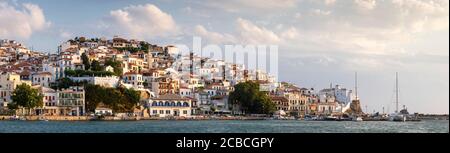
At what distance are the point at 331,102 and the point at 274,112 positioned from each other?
4.53 m

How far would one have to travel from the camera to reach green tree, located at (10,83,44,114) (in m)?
18.1

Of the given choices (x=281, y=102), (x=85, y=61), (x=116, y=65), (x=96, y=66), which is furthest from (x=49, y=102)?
(x=281, y=102)

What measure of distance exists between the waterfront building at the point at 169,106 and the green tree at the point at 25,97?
3.81m

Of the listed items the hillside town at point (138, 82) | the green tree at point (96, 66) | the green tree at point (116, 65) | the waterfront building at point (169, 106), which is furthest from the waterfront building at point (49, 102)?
the green tree at point (116, 65)

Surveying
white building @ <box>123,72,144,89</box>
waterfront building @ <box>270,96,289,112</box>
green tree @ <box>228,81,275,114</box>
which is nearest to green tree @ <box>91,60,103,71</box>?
white building @ <box>123,72,144,89</box>

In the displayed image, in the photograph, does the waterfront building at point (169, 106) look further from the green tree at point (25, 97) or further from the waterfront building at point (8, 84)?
the green tree at point (25, 97)

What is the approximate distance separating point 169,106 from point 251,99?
278 centimetres

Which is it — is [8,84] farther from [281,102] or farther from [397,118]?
[397,118]

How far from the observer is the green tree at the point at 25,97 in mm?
18125

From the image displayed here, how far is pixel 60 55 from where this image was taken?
78.5 ft

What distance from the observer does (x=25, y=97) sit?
1816 centimetres
